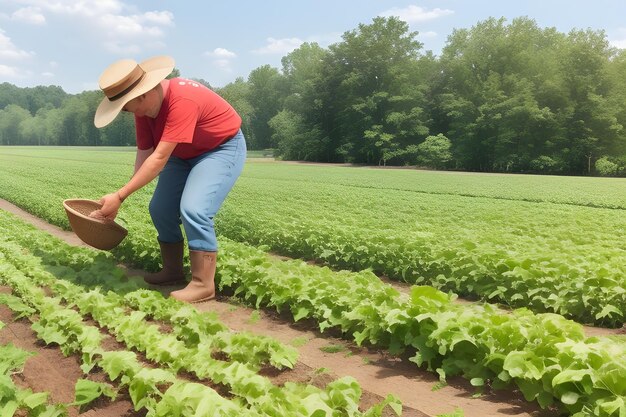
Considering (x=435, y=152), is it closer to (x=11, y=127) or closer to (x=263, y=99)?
(x=263, y=99)

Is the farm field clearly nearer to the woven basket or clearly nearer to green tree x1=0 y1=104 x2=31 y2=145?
the woven basket

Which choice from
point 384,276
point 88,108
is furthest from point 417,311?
point 88,108

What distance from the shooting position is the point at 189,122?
15.7 feet

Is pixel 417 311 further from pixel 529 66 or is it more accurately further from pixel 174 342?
pixel 529 66

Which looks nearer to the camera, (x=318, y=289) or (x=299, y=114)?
(x=318, y=289)

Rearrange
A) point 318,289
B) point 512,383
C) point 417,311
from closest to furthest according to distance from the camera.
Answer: point 512,383 → point 417,311 → point 318,289

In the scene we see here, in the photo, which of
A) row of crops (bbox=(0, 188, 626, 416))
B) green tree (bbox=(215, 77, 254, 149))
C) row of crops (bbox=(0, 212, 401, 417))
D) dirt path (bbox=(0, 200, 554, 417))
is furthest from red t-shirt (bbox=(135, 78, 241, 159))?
green tree (bbox=(215, 77, 254, 149))

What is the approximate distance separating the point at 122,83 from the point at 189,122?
64 cm

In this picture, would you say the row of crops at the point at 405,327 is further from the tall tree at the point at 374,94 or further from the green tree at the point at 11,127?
the green tree at the point at 11,127

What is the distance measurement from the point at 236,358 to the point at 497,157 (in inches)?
1921

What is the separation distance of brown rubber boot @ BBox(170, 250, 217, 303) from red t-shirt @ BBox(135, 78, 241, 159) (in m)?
1.02

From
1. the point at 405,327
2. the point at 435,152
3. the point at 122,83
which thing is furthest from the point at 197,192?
the point at 435,152

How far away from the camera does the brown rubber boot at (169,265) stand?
18.9ft

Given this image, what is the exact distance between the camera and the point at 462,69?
57000mm
